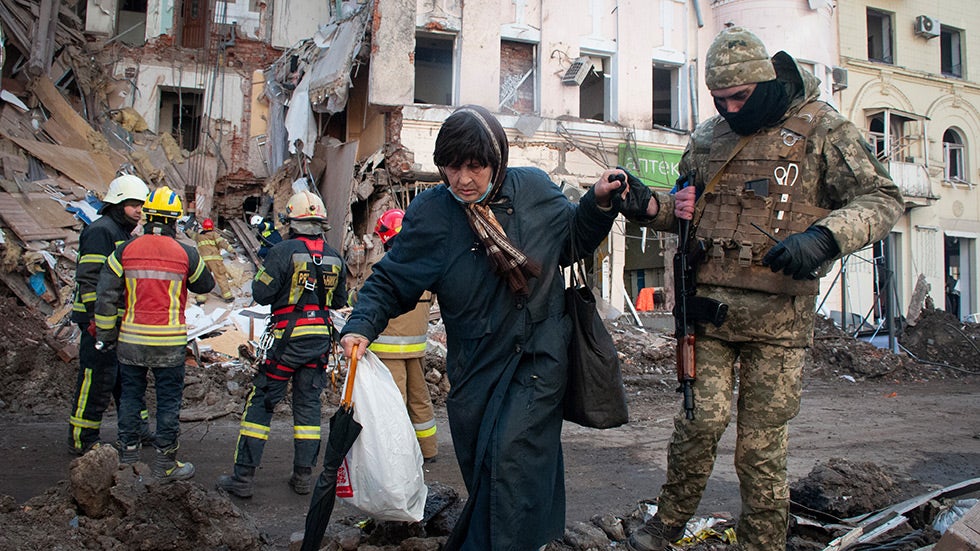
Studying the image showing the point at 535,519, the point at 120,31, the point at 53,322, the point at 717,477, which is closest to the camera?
the point at 535,519

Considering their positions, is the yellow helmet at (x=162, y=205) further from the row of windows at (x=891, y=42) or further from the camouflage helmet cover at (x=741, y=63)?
the row of windows at (x=891, y=42)

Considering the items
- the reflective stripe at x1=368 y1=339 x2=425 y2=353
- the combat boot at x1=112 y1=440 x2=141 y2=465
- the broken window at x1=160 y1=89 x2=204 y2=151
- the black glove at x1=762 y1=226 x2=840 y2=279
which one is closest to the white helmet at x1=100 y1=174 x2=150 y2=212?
the combat boot at x1=112 y1=440 x2=141 y2=465

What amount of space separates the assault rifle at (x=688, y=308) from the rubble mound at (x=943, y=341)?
45.6 ft

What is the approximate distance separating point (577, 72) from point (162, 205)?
13.4m

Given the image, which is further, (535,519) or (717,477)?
(717,477)

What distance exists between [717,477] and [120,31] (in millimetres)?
18940

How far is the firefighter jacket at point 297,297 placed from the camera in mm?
5148

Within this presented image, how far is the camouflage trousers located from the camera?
10.1 ft

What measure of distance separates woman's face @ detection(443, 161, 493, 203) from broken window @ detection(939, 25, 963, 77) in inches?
1070

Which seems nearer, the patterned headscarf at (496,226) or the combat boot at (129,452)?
the patterned headscarf at (496,226)

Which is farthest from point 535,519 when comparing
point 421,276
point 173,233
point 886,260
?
point 886,260

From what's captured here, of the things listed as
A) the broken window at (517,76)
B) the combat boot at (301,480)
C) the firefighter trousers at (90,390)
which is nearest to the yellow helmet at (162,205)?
the firefighter trousers at (90,390)

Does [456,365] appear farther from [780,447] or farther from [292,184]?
[292,184]

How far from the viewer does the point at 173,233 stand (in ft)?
17.9
